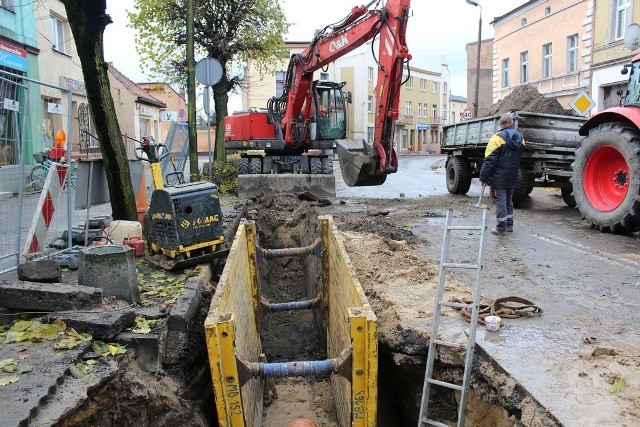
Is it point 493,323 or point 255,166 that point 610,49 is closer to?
point 255,166

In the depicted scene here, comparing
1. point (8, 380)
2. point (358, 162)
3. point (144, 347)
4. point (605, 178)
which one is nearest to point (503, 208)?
point (605, 178)

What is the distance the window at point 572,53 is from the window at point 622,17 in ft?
8.56

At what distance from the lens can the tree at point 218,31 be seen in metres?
16.5

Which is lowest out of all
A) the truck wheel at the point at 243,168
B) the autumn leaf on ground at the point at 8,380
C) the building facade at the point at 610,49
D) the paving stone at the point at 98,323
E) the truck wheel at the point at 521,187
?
the autumn leaf on ground at the point at 8,380

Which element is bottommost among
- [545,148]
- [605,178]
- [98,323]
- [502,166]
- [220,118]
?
[98,323]

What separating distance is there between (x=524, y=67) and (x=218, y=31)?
15.9 metres

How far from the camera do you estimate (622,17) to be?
18.8 m

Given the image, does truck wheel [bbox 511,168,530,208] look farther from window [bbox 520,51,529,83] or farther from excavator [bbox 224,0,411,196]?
window [bbox 520,51,529,83]

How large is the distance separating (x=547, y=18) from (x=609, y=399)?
2453cm

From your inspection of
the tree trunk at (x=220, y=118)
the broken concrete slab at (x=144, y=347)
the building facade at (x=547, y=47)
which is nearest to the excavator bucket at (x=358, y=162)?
the tree trunk at (x=220, y=118)

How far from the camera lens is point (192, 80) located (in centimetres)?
1062

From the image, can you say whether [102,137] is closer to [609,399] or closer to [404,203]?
[609,399]

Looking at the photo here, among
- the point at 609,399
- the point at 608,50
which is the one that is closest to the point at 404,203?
the point at 609,399

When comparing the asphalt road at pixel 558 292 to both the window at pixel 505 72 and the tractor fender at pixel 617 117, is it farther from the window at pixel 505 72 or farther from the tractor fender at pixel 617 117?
the window at pixel 505 72
